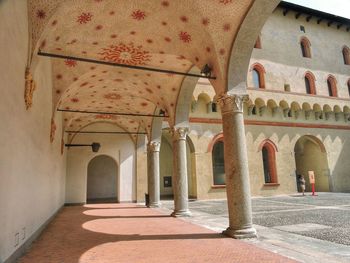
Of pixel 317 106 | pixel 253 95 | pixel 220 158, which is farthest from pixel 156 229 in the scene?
pixel 317 106

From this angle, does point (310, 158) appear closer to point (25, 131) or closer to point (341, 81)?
point (341, 81)

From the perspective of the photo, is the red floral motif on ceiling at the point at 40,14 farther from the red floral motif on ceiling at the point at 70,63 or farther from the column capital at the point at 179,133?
the column capital at the point at 179,133

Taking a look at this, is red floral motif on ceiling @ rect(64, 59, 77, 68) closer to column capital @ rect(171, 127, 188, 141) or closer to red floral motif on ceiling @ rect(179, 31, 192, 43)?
red floral motif on ceiling @ rect(179, 31, 192, 43)

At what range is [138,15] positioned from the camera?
7543 mm

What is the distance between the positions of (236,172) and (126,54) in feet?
18.0

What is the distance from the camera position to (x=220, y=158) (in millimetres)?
20094

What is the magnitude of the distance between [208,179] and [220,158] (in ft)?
8.01

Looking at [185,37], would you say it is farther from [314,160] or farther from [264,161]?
[314,160]

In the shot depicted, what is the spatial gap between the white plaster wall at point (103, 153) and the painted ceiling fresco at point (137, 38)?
6.69m

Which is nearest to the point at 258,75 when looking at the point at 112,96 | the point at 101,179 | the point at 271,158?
the point at 271,158

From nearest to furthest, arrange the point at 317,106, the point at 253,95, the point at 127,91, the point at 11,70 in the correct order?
the point at 11,70
the point at 127,91
the point at 253,95
the point at 317,106

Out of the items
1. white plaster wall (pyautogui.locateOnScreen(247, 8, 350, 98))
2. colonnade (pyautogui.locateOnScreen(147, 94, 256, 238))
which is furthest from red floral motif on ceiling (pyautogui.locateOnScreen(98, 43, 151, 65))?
white plaster wall (pyautogui.locateOnScreen(247, 8, 350, 98))

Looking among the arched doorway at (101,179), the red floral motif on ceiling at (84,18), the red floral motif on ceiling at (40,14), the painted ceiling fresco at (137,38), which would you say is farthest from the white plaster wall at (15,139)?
the arched doorway at (101,179)

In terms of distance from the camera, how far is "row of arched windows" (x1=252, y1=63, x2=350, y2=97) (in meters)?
20.5
